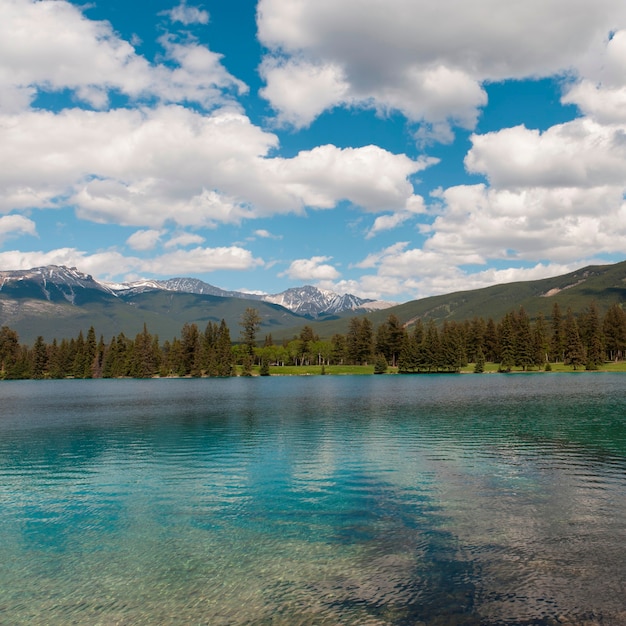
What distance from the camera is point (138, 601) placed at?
17.4m

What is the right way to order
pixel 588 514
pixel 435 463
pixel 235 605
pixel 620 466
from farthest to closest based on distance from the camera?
pixel 435 463 < pixel 620 466 < pixel 588 514 < pixel 235 605

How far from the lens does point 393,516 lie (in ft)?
83.6

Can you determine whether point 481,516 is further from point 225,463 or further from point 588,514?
point 225,463

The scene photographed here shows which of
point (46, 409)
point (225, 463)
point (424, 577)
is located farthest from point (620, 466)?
point (46, 409)

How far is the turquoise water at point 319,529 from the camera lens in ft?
54.7

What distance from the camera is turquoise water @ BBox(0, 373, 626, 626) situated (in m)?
16.7

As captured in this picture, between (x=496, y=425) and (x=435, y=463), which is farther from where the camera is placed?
(x=496, y=425)

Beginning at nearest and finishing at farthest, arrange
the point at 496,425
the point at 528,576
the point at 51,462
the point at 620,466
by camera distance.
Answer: the point at 528,576, the point at 620,466, the point at 51,462, the point at 496,425

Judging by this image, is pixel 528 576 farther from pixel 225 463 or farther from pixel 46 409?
pixel 46 409

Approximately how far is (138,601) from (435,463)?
25731mm

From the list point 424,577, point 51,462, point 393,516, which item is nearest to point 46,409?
point 51,462

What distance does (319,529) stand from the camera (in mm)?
24109

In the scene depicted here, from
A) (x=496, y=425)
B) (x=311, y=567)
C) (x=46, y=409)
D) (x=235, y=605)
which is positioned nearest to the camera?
(x=235, y=605)

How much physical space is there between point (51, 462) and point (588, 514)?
40.6m
